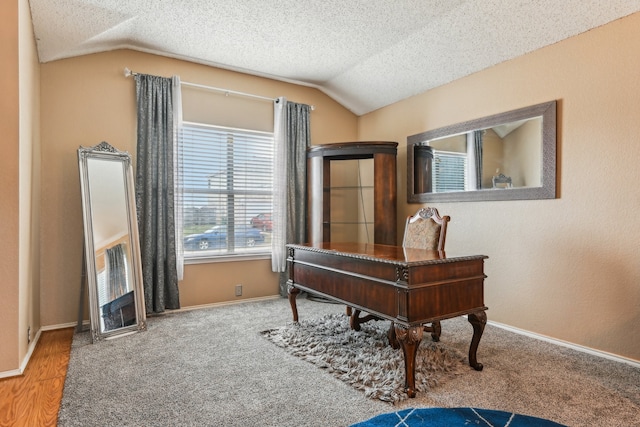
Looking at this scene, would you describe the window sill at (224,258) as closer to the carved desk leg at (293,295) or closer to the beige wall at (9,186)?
the carved desk leg at (293,295)

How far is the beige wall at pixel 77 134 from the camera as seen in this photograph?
3369mm

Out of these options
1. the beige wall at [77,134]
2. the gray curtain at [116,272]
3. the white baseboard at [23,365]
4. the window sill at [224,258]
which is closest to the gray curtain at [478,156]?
the window sill at [224,258]

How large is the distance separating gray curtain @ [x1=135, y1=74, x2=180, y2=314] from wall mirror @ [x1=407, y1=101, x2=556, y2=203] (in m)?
2.77

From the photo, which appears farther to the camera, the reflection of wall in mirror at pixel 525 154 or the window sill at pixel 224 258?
the window sill at pixel 224 258

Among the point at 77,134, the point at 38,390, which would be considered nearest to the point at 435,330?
the point at 38,390

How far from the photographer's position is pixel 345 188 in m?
4.86

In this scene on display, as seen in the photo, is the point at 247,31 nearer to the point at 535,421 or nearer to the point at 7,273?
the point at 7,273

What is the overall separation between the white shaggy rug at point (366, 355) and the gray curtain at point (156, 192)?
1.37 meters

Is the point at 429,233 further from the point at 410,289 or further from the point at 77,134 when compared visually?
the point at 77,134

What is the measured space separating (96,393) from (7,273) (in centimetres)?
98

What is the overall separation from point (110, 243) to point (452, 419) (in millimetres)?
3071

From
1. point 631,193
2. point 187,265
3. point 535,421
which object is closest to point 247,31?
point 187,265

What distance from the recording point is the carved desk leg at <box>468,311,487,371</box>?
2363mm

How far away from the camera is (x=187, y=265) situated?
4.04 m
